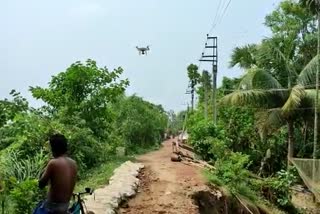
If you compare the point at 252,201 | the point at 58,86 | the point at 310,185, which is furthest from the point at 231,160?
the point at 58,86

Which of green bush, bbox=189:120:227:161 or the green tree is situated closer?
the green tree

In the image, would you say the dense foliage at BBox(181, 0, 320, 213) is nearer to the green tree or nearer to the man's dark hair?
the green tree

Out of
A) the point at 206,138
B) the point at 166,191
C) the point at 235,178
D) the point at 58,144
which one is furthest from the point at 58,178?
the point at 206,138

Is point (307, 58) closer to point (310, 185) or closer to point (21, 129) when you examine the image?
point (310, 185)

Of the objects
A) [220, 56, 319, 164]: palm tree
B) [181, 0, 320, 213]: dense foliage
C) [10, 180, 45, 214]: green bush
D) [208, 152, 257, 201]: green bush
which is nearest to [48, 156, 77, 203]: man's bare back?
[10, 180, 45, 214]: green bush

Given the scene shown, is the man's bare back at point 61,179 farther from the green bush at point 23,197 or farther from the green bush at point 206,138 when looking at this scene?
the green bush at point 206,138

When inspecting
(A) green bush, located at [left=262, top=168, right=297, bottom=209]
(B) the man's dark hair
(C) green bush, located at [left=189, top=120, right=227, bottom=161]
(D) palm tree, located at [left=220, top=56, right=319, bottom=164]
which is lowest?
(A) green bush, located at [left=262, top=168, right=297, bottom=209]

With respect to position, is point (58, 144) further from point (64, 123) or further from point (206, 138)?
point (206, 138)
